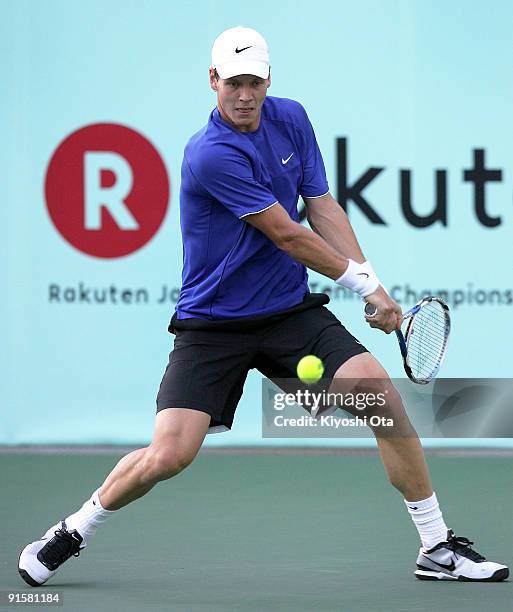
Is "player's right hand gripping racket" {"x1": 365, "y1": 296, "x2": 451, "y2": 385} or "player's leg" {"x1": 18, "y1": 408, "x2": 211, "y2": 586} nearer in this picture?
"player's leg" {"x1": 18, "y1": 408, "x2": 211, "y2": 586}

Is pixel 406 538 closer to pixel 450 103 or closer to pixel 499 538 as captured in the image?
pixel 499 538

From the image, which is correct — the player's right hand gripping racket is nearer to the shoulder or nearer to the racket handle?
the racket handle

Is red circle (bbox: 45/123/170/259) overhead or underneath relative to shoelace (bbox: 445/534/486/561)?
overhead

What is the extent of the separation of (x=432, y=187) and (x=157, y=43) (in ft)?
5.35

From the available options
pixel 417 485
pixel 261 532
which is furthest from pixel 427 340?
pixel 261 532

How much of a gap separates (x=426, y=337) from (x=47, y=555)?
5.03 feet

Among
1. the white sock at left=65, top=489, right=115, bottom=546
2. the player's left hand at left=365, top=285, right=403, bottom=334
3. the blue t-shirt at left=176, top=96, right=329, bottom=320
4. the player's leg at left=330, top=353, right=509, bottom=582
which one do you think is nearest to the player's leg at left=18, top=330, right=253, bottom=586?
the white sock at left=65, top=489, right=115, bottom=546

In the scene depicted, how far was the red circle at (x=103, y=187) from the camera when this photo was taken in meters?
8.48

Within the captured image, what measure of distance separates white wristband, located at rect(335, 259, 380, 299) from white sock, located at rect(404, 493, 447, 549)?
2.33ft

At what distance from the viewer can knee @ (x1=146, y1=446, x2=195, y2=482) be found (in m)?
4.86

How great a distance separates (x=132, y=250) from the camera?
8.52 meters

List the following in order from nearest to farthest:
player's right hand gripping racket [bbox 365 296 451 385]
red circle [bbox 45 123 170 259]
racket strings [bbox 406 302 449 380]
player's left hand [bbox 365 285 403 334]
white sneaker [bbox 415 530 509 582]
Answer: player's left hand [bbox 365 285 403 334]
white sneaker [bbox 415 530 509 582]
player's right hand gripping racket [bbox 365 296 451 385]
racket strings [bbox 406 302 449 380]
red circle [bbox 45 123 170 259]

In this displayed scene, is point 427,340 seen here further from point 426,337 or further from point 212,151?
point 212,151

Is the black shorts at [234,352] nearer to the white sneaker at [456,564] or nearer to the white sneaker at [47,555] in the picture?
the white sneaker at [47,555]
